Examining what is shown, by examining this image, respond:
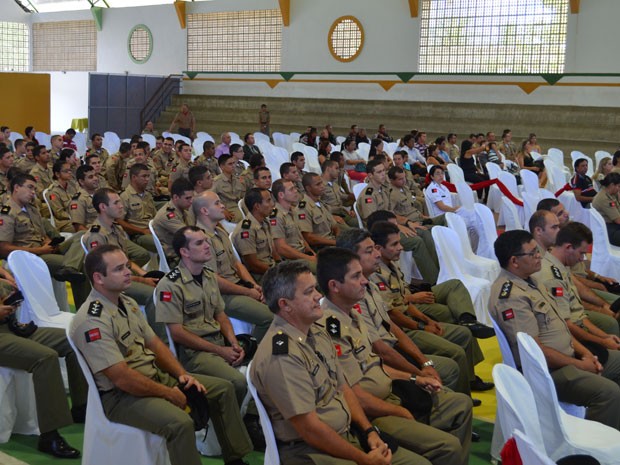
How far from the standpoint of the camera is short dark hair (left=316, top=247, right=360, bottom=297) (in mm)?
3184

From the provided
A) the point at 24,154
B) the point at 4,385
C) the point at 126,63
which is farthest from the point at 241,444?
the point at 126,63

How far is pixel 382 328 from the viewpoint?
368 centimetres

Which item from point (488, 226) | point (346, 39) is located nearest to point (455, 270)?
point (488, 226)

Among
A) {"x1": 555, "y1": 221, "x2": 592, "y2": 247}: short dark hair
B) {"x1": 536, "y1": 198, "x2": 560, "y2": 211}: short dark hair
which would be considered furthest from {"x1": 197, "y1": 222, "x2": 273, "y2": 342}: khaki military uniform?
{"x1": 536, "y1": 198, "x2": 560, "y2": 211}: short dark hair

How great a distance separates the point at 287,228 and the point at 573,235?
6.99 ft

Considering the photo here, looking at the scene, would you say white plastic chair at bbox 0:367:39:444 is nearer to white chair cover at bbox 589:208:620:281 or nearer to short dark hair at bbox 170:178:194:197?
short dark hair at bbox 170:178:194:197

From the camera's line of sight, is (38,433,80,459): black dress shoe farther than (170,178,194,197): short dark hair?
No

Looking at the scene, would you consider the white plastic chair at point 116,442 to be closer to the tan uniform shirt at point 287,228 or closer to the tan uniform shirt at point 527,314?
the tan uniform shirt at point 527,314

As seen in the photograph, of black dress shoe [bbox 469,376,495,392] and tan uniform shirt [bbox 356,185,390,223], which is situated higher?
tan uniform shirt [bbox 356,185,390,223]

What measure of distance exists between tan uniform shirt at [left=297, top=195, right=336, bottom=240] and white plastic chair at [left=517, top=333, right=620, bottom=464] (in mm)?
3245

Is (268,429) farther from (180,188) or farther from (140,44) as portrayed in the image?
(140,44)

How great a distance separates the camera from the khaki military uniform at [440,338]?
403 centimetres

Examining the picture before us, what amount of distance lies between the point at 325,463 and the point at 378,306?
1.19 m

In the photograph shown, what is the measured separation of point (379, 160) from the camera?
7.26m
